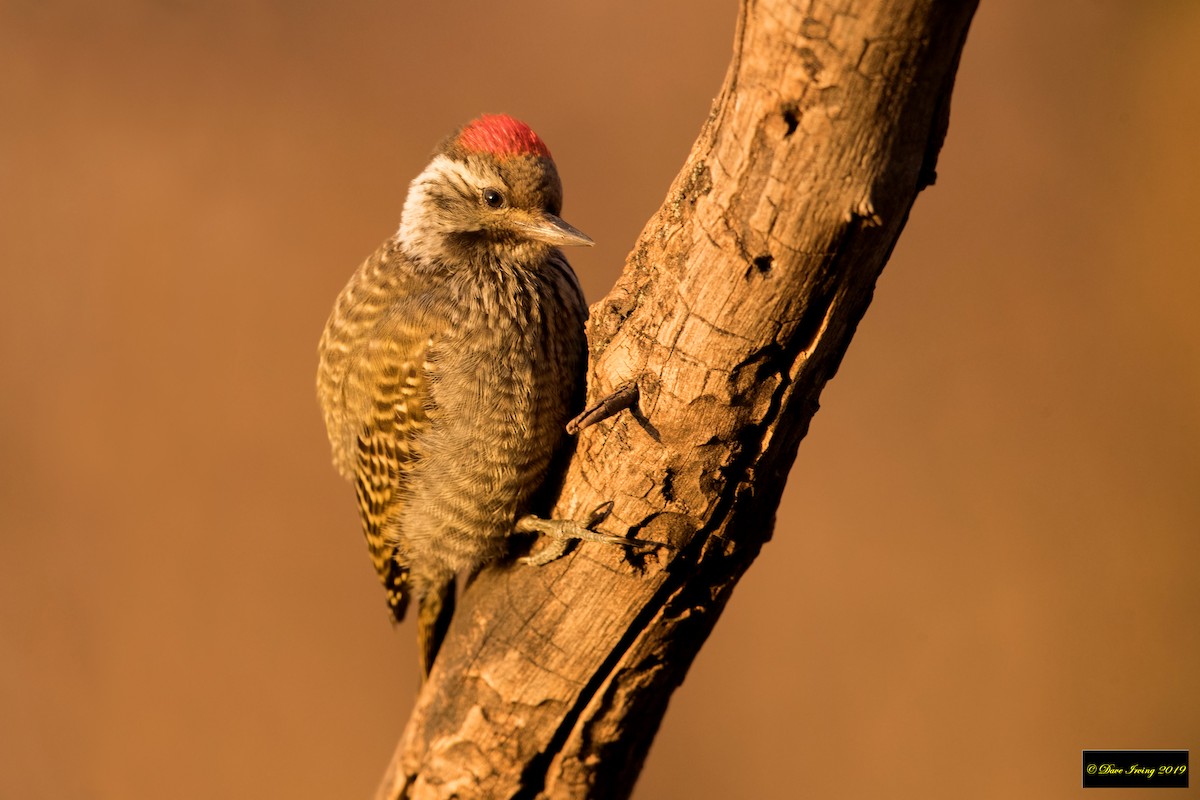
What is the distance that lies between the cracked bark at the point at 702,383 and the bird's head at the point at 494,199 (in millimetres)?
671

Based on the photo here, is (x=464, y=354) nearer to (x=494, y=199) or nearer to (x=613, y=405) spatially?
(x=494, y=199)

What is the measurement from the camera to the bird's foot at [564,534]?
2.39m

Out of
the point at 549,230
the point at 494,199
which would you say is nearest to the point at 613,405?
the point at 549,230

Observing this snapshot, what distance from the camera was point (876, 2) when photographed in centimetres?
152

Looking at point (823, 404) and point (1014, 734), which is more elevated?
point (823, 404)

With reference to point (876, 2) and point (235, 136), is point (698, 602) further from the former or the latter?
point (235, 136)

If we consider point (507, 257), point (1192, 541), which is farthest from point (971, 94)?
point (507, 257)

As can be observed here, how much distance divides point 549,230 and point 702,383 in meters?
0.98

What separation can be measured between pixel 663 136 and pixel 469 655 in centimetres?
323

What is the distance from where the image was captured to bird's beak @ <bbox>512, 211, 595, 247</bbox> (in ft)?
9.18

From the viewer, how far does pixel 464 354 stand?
2736mm

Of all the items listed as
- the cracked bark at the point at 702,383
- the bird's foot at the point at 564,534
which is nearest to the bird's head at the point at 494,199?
the cracked bark at the point at 702,383

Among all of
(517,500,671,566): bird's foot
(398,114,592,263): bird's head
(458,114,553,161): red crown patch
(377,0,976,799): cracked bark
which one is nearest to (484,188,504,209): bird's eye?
(398,114,592,263): bird's head

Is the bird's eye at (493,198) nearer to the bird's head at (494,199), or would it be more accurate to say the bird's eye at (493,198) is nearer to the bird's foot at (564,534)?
the bird's head at (494,199)
